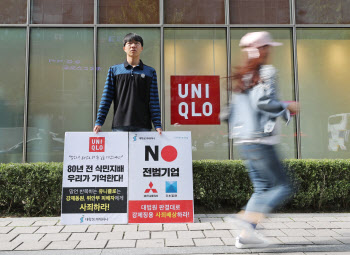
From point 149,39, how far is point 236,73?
166 inches

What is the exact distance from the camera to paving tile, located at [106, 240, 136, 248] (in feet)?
9.92

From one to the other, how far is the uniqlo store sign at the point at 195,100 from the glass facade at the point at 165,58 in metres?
0.12

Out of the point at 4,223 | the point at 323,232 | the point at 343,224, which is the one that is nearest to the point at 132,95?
the point at 4,223

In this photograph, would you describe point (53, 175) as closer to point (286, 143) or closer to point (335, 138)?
point (286, 143)

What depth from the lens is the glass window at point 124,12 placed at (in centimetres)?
677

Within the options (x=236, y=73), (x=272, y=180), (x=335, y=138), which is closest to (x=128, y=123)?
(x=236, y=73)

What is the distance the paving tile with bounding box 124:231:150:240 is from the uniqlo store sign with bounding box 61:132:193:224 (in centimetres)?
31

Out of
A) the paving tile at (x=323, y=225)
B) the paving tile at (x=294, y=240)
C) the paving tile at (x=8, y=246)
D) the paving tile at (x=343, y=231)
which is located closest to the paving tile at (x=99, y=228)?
the paving tile at (x=8, y=246)

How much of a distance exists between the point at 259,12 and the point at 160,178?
4.74 metres

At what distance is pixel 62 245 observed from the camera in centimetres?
306

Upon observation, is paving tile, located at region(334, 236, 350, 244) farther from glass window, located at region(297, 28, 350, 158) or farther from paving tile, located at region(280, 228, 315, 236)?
glass window, located at region(297, 28, 350, 158)

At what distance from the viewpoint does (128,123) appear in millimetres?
3877

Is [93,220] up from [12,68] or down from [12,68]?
down

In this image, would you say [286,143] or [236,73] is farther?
[286,143]
